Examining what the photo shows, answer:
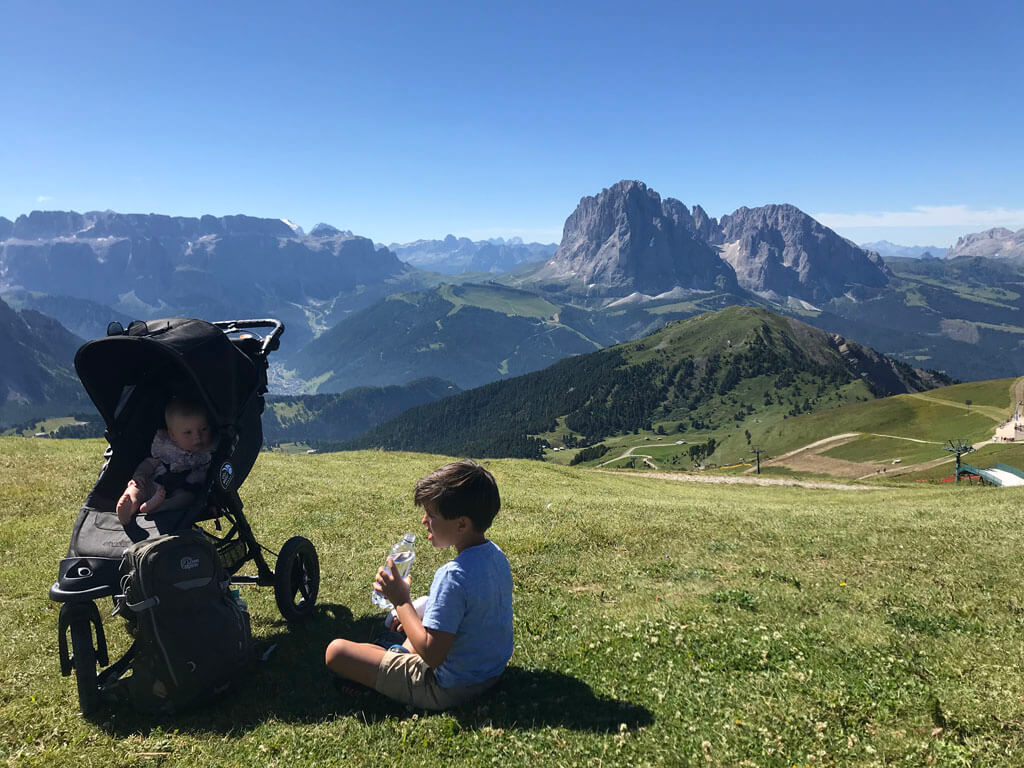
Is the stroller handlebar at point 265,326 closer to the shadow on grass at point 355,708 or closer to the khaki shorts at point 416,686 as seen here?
the shadow on grass at point 355,708

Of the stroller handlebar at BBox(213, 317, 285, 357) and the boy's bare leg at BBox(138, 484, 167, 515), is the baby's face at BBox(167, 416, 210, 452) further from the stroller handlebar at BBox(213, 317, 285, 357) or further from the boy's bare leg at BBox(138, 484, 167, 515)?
the stroller handlebar at BBox(213, 317, 285, 357)

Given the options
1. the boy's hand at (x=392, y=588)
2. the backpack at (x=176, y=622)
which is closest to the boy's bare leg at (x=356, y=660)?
the boy's hand at (x=392, y=588)

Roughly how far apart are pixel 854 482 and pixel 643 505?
40.0 metres

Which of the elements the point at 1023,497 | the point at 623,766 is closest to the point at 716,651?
the point at 623,766

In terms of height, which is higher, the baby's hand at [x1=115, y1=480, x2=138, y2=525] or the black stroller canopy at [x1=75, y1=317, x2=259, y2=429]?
the black stroller canopy at [x1=75, y1=317, x2=259, y2=429]

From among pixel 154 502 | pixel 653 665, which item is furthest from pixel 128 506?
pixel 653 665

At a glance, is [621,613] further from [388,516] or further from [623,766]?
[388,516]

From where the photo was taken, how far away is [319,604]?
38.1 ft

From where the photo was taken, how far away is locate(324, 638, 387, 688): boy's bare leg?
7.27 meters

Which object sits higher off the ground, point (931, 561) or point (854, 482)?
point (931, 561)

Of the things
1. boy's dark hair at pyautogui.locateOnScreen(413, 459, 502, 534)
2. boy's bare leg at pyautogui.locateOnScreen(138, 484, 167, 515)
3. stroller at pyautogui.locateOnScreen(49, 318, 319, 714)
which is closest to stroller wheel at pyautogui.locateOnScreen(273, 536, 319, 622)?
stroller at pyautogui.locateOnScreen(49, 318, 319, 714)

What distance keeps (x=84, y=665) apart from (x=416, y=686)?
4.56 metres

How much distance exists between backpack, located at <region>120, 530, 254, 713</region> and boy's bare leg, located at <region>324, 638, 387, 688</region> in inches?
61.5

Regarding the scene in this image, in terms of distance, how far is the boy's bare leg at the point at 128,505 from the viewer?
25.8ft
